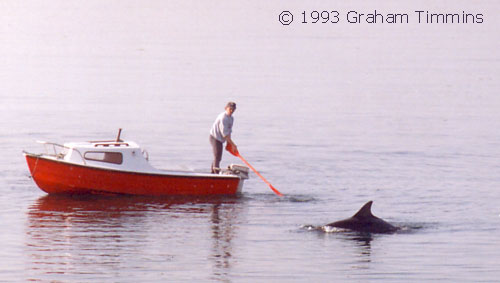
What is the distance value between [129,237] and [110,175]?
435 centimetres

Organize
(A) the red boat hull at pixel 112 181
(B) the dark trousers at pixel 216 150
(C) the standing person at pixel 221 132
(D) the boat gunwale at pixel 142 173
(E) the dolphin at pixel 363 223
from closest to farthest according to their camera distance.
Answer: (E) the dolphin at pixel 363 223 → (D) the boat gunwale at pixel 142 173 → (A) the red boat hull at pixel 112 181 → (C) the standing person at pixel 221 132 → (B) the dark trousers at pixel 216 150

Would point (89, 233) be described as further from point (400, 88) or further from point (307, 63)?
point (307, 63)

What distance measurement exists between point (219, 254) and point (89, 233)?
3.93 meters

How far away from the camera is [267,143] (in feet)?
155

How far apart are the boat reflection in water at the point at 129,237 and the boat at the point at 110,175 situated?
34 centimetres

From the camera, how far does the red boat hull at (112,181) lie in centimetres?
3328

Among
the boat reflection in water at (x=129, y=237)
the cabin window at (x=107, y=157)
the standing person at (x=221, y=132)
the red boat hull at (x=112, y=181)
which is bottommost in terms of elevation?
the boat reflection in water at (x=129, y=237)

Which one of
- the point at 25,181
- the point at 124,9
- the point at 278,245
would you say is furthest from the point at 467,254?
the point at 124,9

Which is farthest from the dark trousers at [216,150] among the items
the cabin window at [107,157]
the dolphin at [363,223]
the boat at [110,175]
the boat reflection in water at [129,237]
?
the dolphin at [363,223]

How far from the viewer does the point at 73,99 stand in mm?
61750

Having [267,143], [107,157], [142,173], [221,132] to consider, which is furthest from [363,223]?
[267,143]

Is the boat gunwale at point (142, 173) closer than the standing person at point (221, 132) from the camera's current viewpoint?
Yes

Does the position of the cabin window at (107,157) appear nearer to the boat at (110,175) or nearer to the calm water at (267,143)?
the boat at (110,175)

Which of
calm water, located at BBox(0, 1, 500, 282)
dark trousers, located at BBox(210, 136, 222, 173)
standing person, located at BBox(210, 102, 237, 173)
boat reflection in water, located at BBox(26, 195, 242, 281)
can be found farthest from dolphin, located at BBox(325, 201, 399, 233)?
dark trousers, located at BBox(210, 136, 222, 173)
